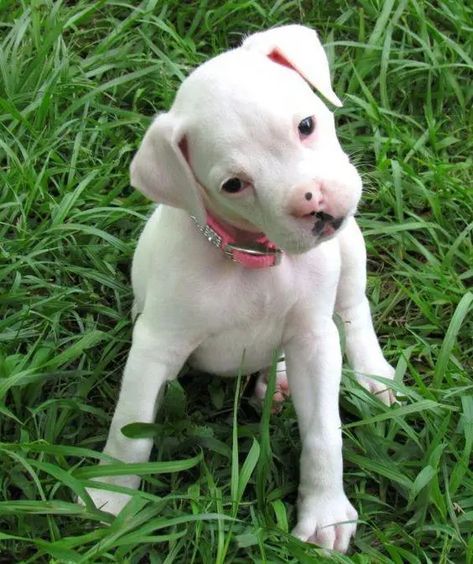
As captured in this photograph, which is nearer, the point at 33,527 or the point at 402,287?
the point at 33,527

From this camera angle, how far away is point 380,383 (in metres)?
4.46

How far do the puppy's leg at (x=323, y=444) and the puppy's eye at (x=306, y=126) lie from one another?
33.2 inches

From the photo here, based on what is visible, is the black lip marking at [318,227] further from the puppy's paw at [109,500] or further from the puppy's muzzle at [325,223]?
the puppy's paw at [109,500]

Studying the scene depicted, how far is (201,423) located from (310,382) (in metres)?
0.55

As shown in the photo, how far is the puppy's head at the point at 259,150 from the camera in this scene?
3.22 m

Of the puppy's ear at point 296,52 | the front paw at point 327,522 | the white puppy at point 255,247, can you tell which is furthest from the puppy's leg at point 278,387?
the puppy's ear at point 296,52

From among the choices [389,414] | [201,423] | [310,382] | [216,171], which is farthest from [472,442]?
[216,171]

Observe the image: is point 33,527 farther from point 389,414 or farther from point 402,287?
point 402,287

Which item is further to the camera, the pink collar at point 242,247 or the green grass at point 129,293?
the green grass at point 129,293

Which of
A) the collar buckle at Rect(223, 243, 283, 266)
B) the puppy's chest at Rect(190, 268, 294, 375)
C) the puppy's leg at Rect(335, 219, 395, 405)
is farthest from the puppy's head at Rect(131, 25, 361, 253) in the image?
the puppy's leg at Rect(335, 219, 395, 405)

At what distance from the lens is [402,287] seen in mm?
4762

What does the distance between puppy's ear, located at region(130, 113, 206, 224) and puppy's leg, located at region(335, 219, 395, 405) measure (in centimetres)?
114

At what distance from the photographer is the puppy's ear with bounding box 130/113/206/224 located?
3.39m

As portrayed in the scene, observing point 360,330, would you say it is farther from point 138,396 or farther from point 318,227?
point 318,227
